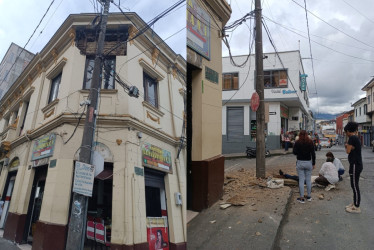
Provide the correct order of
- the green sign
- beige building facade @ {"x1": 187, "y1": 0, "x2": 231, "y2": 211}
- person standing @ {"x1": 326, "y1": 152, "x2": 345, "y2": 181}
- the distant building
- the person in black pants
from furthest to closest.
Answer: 1. person standing @ {"x1": 326, "y1": 152, "x2": 345, "y2": 181}
2. the person in black pants
3. the green sign
4. beige building facade @ {"x1": 187, "y1": 0, "x2": 231, "y2": 211}
5. the distant building

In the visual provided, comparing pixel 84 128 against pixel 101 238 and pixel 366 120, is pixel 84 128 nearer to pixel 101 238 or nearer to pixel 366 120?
pixel 101 238

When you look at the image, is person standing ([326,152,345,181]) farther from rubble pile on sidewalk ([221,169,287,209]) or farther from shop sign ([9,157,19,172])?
shop sign ([9,157,19,172])

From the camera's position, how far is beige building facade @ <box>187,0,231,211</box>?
1.27m

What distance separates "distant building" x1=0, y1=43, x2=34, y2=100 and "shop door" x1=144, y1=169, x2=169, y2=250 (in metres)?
0.68

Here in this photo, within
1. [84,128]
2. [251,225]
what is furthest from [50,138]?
[251,225]

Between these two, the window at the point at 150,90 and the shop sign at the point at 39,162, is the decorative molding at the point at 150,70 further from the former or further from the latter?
the shop sign at the point at 39,162

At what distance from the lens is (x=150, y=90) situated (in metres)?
0.91

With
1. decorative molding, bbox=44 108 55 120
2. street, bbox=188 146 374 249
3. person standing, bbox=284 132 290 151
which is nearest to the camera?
decorative molding, bbox=44 108 55 120

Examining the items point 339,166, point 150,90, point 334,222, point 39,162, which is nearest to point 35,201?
point 39,162

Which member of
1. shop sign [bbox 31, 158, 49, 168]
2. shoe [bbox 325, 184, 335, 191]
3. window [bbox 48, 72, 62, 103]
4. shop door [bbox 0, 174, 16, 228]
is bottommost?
shoe [bbox 325, 184, 335, 191]

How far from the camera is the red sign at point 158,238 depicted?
813 mm

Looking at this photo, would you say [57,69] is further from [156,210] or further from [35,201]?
[156,210]

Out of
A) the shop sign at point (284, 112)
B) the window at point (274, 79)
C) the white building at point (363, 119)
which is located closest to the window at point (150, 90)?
the white building at point (363, 119)

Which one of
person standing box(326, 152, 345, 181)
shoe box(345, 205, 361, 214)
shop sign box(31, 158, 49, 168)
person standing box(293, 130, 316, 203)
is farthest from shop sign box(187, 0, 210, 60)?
person standing box(293, 130, 316, 203)
